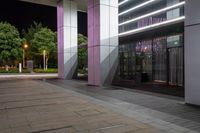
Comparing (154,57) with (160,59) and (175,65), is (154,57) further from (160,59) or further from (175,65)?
(175,65)

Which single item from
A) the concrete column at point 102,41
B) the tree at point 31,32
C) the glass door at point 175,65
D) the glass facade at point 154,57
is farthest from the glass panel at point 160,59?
the tree at point 31,32

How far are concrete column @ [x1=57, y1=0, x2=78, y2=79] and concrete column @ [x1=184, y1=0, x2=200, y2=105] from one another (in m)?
16.1

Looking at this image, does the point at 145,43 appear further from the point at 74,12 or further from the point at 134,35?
the point at 74,12

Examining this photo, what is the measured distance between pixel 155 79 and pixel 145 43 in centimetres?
303

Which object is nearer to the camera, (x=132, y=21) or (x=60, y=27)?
(x=60, y=27)

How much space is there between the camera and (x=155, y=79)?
60.1ft

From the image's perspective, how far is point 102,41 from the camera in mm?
16094

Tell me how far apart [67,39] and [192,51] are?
16639mm

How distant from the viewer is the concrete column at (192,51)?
868cm

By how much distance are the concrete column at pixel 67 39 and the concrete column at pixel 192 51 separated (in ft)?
52.7

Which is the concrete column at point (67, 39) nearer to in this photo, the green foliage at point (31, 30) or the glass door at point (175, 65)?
the glass door at point (175, 65)

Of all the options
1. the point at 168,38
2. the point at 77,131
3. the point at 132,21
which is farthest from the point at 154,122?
the point at 132,21

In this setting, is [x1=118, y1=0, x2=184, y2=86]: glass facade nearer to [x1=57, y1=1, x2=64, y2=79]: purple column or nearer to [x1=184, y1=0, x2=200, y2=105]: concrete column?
[x1=184, y1=0, x2=200, y2=105]: concrete column

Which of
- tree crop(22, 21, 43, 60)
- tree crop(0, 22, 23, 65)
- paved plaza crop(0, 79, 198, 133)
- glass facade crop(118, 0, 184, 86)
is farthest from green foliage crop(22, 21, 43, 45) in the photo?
paved plaza crop(0, 79, 198, 133)
